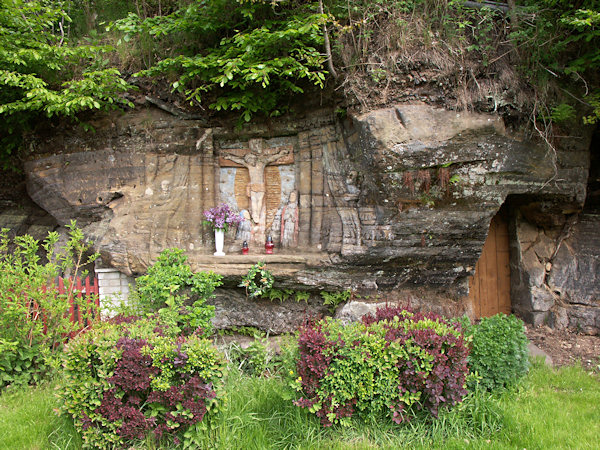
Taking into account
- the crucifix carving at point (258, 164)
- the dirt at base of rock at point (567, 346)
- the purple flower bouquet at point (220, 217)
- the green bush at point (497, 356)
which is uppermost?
the crucifix carving at point (258, 164)

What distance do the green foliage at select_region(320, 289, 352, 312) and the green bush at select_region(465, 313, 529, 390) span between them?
1888mm

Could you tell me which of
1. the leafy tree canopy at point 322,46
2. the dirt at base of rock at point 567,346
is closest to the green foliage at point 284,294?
the leafy tree canopy at point 322,46

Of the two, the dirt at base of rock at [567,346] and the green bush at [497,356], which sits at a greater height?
the green bush at [497,356]

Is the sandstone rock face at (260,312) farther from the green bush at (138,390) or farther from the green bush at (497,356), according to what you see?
the green bush at (138,390)

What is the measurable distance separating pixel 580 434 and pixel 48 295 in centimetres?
550

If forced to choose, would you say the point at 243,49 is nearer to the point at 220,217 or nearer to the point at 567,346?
the point at 220,217

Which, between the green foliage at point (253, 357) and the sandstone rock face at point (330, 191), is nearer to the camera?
the green foliage at point (253, 357)

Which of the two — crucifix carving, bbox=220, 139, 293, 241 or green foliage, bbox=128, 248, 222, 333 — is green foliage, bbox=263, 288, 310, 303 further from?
crucifix carving, bbox=220, 139, 293, 241

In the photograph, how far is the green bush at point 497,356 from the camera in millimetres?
4059

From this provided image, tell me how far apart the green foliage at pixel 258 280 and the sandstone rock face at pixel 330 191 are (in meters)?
0.16

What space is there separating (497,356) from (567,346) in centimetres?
285

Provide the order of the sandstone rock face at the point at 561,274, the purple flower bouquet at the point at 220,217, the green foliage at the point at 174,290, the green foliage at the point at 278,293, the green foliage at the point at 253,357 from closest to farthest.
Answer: the green foliage at the point at 174,290, the green foliage at the point at 253,357, the green foliage at the point at 278,293, the purple flower bouquet at the point at 220,217, the sandstone rock face at the point at 561,274

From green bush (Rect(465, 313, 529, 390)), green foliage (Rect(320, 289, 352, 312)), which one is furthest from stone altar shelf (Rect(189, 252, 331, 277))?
green bush (Rect(465, 313, 529, 390))

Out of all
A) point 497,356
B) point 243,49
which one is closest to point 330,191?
point 243,49
